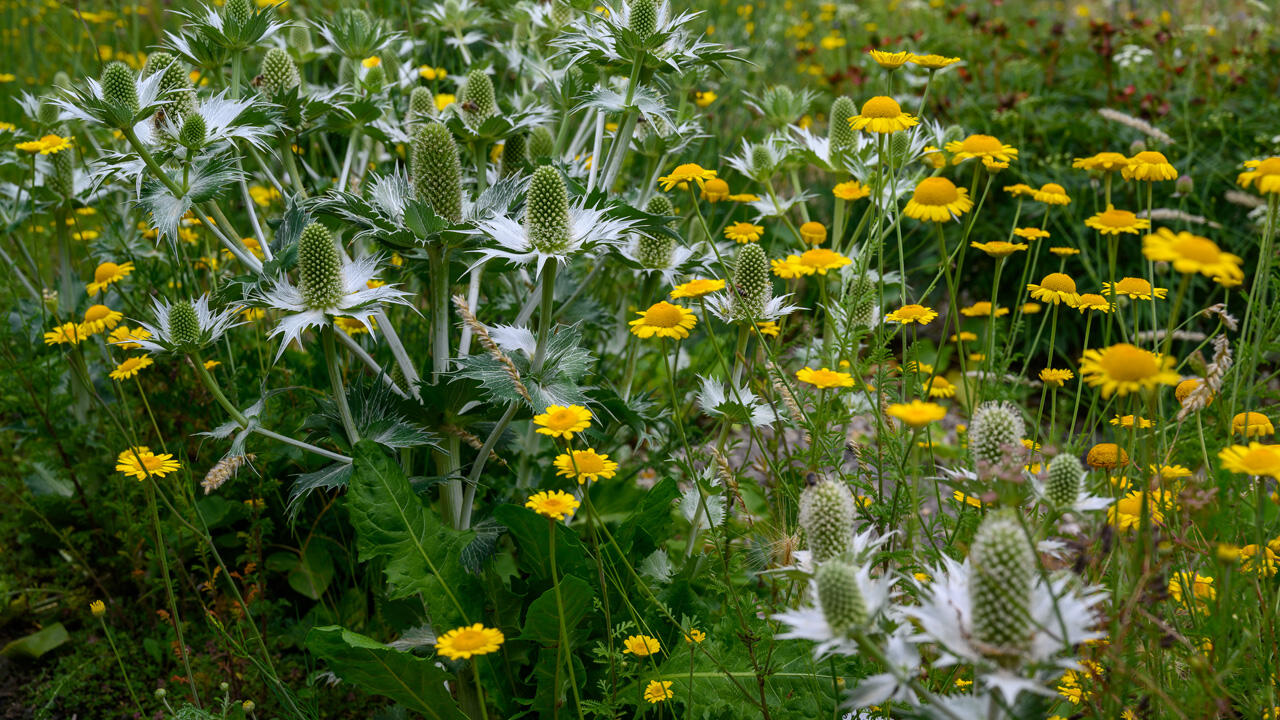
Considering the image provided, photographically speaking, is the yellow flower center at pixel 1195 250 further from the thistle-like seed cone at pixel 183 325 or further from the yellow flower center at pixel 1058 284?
the thistle-like seed cone at pixel 183 325

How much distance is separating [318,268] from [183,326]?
312 mm

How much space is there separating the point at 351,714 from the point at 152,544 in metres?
0.76

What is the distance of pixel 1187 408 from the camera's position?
5.14 feet

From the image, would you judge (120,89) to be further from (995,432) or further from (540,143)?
(995,432)

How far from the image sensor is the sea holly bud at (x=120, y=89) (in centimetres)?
193

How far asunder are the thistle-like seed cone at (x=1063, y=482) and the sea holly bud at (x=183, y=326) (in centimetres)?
156

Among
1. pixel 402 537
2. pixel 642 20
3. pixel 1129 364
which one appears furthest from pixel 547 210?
pixel 1129 364

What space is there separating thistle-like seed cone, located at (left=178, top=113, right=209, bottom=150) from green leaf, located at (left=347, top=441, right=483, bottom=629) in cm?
70

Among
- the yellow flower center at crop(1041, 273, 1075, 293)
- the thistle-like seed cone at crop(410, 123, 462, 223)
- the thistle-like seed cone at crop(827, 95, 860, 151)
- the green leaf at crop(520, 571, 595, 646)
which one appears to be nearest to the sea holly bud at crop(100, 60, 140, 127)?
the thistle-like seed cone at crop(410, 123, 462, 223)

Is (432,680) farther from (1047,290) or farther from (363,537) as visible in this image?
(1047,290)

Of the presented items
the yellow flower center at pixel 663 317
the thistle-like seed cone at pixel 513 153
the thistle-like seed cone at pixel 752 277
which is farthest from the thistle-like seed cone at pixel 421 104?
the yellow flower center at pixel 663 317

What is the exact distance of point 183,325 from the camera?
1.88m

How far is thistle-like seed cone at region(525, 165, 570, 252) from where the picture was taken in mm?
1821

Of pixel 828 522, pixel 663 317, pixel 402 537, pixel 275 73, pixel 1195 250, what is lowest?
pixel 402 537
